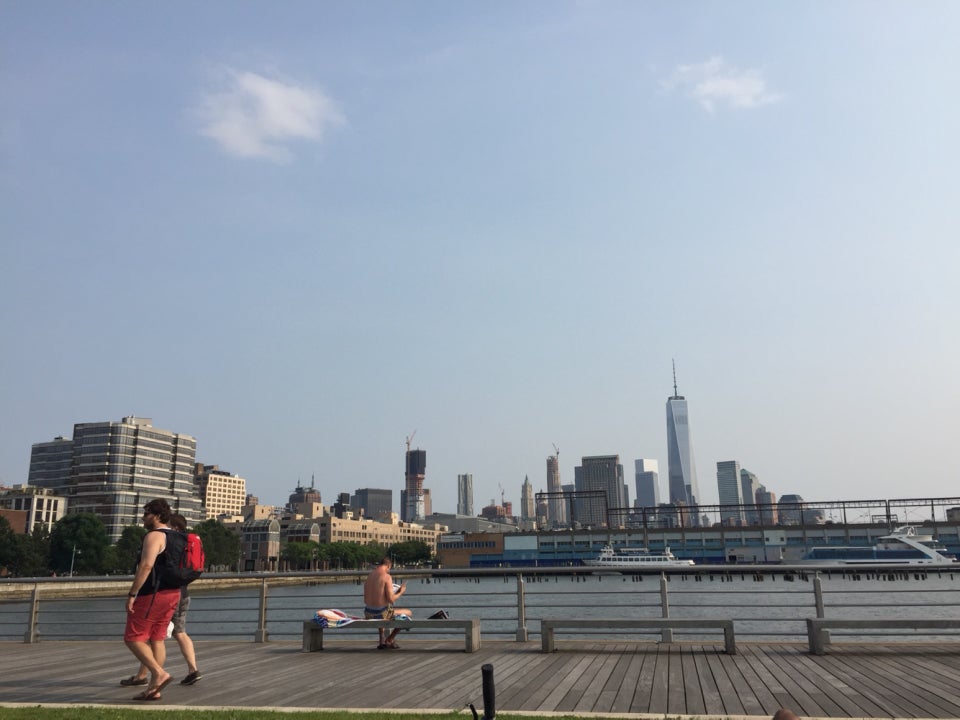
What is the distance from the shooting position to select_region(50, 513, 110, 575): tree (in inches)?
4190

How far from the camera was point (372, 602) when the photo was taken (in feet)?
42.4

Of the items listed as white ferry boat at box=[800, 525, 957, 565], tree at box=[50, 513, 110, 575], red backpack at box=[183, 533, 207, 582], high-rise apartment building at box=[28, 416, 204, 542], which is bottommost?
white ferry boat at box=[800, 525, 957, 565]

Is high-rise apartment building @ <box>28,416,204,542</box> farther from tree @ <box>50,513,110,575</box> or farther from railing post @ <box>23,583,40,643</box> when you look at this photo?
railing post @ <box>23,583,40,643</box>

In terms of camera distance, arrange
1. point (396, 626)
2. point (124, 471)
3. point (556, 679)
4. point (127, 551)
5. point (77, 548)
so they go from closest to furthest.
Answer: point (556, 679), point (396, 626), point (77, 548), point (127, 551), point (124, 471)

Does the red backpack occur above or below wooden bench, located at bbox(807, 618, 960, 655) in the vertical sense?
above

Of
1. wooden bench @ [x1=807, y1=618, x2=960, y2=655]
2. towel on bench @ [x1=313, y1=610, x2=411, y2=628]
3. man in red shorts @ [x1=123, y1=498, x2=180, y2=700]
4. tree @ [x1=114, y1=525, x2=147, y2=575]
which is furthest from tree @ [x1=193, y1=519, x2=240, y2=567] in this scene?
wooden bench @ [x1=807, y1=618, x2=960, y2=655]

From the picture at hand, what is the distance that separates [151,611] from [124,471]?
172 m

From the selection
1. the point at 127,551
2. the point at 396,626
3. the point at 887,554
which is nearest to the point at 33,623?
the point at 396,626

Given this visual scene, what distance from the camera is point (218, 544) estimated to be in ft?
435

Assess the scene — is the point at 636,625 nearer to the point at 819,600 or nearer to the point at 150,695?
the point at 819,600

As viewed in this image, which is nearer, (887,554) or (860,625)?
(860,625)

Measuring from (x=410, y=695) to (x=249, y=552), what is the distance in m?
190

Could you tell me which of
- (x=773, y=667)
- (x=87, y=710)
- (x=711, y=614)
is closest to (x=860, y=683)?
(x=773, y=667)

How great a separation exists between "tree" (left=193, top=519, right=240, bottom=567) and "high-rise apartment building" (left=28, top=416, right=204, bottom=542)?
26367 mm
